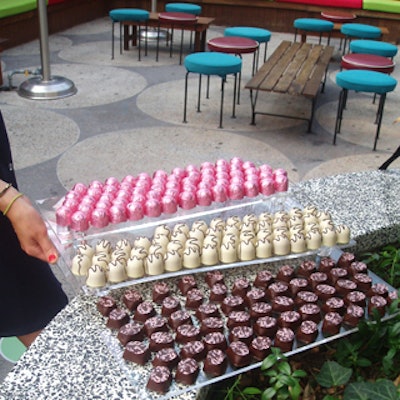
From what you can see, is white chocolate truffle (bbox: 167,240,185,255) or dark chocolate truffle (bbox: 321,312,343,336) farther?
white chocolate truffle (bbox: 167,240,185,255)

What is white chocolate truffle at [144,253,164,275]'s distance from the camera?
1871mm

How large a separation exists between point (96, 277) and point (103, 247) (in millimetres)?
199

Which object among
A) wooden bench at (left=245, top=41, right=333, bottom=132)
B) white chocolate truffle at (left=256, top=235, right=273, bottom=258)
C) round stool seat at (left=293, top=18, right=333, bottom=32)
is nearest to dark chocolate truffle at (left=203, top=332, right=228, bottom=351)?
white chocolate truffle at (left=256, top=235, right=273, bottom=258)

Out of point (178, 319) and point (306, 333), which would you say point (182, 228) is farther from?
point (306, 333)

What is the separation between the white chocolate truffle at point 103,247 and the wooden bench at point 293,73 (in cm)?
343

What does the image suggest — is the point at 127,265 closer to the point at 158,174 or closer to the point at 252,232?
the point at 252,232

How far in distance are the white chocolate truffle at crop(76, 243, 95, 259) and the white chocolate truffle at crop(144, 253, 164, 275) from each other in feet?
0.73

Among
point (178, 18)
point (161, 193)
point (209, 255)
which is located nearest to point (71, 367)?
point (209, 255)

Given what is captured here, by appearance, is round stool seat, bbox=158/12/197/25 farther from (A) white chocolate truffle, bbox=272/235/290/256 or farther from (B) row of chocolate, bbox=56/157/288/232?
(A) white chocolate truffle, bbox=272/235/290/256

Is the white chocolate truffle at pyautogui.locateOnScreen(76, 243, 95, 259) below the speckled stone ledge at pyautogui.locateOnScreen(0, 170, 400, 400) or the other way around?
the other way around

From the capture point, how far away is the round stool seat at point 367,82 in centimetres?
503

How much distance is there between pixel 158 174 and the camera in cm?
257

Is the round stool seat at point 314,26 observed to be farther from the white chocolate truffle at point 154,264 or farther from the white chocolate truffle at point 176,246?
the white chocolate truffle at point 154,264

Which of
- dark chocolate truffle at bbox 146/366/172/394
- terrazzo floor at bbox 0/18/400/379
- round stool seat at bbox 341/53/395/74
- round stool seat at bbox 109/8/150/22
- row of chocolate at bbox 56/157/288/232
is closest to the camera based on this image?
dark chocolate truffle at bbox 146/366/172/394
